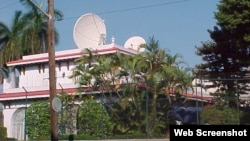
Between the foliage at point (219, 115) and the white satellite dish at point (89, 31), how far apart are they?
19.8 m

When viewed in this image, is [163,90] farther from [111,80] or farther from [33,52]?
[33,52]

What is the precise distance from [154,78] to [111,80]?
3.19 metres

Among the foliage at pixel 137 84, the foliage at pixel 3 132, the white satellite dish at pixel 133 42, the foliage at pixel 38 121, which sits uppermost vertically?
the white satellite dish at pixel 133 42

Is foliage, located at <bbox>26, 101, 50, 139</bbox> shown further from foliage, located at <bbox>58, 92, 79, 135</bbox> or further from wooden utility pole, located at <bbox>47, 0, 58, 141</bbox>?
wooden utility pole, located at <bbox>47, 0, 58, 141</bbox>

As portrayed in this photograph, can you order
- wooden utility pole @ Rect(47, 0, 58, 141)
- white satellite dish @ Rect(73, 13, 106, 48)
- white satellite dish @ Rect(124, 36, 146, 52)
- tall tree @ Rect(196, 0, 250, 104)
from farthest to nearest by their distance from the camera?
white satellite dish @ Rect(124, 36, 146, 52), white satellite dish @ Rect(73, 13, 106, 48), tall tree @ Rect(196, 0, 250, 104), wooden utility pole @ Rect(47, 0, 58, 141)

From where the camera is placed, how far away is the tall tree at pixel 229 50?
2839 cm

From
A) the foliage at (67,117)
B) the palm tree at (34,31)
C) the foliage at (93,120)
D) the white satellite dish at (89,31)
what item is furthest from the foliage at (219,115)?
the palm tree at (34,31)

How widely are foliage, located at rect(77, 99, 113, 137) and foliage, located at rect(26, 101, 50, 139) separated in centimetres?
334

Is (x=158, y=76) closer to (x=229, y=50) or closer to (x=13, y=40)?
(x=229, y=50)

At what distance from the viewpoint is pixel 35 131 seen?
33.7m

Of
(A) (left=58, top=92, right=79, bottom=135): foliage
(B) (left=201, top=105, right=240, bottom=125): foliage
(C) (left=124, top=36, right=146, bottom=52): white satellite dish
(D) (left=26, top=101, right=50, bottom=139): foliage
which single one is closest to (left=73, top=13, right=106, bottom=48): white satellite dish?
(C) (left=124, top=36, right=146, bottom=52): white satellite dish

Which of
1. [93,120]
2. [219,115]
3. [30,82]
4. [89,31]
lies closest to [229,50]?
[219,115]

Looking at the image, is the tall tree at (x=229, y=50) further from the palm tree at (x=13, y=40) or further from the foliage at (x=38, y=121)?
the palm tree at (x=13, y=40)

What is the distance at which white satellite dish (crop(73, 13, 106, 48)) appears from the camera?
44.6 m
